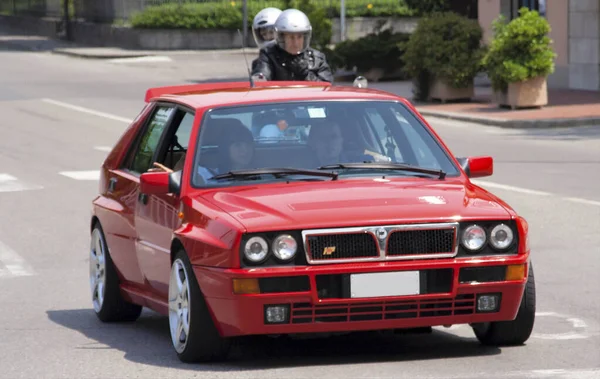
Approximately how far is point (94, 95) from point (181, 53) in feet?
53.0

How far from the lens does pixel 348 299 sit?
23.0ft

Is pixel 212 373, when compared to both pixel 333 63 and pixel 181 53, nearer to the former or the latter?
pixel 333 63

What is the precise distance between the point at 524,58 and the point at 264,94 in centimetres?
1989

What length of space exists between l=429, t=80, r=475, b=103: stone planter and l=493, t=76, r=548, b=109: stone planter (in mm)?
2277

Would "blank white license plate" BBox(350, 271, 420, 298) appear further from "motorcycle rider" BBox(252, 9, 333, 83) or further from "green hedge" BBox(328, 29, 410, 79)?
"green hedge" BBox(328, 29, 410, 79)

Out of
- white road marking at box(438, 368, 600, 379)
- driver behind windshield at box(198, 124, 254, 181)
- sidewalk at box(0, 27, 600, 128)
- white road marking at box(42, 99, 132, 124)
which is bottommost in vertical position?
sidewalk at box(0, 27, 600, 128)

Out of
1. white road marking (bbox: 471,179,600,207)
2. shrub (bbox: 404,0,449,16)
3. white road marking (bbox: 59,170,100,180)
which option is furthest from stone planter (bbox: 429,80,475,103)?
white road marking (bbox: 471,179,600,207)

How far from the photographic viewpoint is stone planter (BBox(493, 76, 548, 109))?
91.0 feet

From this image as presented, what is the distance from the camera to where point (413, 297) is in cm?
705

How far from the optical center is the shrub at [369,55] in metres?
37.8

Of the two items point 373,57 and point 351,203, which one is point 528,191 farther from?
point 373,57

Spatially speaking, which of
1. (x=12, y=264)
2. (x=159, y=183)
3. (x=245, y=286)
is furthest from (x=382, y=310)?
(x=12, y=264)

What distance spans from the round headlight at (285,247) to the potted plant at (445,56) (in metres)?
22.9

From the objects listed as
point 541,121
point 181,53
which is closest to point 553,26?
point 541,121
